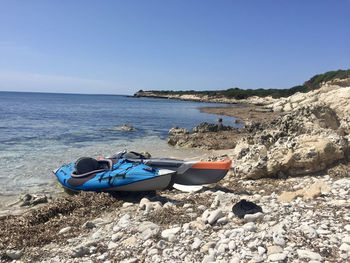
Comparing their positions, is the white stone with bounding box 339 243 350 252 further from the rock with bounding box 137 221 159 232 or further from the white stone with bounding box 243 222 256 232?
the rock with bounding box 137 221 159 232

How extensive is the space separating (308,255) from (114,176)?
5963 millimetres

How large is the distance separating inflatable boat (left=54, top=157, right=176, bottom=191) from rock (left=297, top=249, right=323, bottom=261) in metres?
4.72

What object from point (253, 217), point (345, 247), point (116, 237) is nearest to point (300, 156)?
point (253, 217)

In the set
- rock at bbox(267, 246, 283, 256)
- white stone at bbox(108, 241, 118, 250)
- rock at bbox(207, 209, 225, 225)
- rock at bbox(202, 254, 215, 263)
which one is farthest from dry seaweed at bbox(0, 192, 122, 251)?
rock at bbox(267, 246, 283, 256)

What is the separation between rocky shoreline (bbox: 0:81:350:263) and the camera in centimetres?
386

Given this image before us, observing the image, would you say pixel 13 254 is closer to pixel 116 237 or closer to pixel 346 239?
pixel 116 237

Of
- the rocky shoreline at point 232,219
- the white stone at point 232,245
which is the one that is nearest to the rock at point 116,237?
the rocky shoreline at point 232,219

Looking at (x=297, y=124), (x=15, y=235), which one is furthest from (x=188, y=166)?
(x=15, y=235)

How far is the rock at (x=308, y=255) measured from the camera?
131 inches

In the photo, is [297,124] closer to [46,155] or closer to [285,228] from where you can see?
[285,228]

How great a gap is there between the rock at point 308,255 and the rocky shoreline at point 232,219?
0.04 ft

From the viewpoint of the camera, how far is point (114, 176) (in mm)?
8164

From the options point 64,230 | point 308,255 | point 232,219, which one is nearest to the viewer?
point 308,255

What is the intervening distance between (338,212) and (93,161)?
7.54 metres
